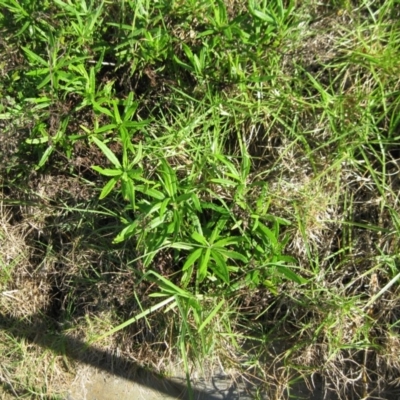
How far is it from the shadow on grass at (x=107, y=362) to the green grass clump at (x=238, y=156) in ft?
0.47

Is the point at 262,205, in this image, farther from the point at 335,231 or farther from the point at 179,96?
the point at 179,96

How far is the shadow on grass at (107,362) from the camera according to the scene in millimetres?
2492

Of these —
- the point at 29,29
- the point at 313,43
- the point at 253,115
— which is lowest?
the point at 253,115

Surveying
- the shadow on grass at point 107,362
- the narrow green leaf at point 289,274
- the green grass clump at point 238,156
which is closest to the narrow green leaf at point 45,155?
the green grass clump at point 238,156

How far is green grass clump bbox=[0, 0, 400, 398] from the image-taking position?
7.29 feet

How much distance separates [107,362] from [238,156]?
1.11 m

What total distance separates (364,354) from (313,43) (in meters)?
1.28

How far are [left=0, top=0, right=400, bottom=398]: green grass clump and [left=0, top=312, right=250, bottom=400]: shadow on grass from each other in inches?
5.7

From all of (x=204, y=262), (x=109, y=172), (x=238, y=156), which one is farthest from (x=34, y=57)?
(x=204, y=262)

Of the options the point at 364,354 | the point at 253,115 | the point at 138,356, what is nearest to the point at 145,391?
the point at 138,356

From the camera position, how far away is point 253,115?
2.34 m

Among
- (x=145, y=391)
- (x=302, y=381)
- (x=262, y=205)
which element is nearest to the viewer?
(x=262, y=205)

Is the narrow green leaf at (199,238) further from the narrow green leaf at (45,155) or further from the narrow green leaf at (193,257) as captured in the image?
the narrow green leaf at (45,155)

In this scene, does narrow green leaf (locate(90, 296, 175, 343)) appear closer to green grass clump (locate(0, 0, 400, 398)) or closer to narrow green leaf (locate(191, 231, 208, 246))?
green grass clump (locate(0, 0, 400, 398))
